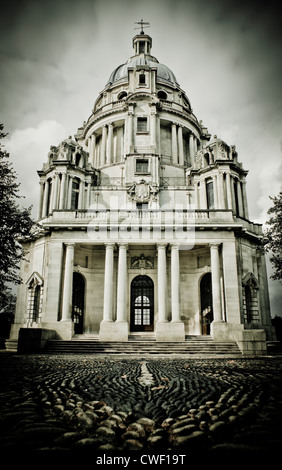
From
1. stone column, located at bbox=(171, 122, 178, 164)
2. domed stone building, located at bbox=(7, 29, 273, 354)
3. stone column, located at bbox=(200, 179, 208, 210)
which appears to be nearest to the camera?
domed stone building, located at bbox=(7, 29, 273, 354)

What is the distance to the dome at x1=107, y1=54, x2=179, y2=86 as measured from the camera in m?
41.9

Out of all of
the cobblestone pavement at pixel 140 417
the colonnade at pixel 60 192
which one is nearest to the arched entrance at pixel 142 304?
the colonnade at pixel 60 192

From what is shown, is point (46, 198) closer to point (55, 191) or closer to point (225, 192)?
point (55, 191)

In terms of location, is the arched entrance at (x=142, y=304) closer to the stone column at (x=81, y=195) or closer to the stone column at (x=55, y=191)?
the stone column at (x=81, y=195)

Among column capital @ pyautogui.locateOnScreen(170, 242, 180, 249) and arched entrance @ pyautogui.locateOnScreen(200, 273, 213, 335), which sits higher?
column capital @ pyautogui.locateOnScreen(170, 242, 180, 249)

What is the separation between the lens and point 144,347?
725 inches

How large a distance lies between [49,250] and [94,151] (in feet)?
64.6

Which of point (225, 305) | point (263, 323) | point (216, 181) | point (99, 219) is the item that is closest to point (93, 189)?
point (99, 219)

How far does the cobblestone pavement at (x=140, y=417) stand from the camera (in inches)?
120

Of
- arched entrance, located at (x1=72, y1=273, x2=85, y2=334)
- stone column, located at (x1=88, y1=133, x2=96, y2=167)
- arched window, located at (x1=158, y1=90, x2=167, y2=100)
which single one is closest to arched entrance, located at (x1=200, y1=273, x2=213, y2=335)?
arched entrance, located at (x1=72, y1=273, x2=85, y2=334)

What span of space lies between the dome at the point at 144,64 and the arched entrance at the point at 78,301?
96.2 feet

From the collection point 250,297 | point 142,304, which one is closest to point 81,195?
point 142,304

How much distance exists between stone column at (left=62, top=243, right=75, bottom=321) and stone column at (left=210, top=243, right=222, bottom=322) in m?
10.4

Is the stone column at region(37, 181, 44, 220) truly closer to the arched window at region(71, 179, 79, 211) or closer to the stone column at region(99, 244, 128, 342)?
the arched window at region(71, 179, 79, 211)
